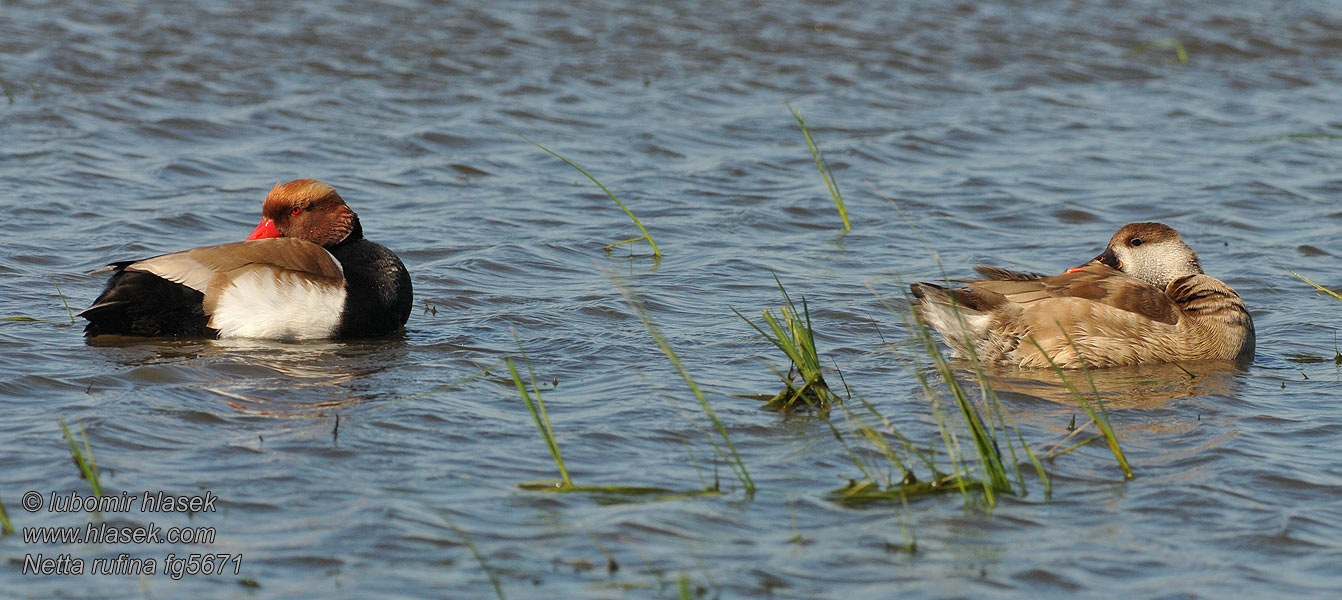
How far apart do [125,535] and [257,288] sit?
2.47 m

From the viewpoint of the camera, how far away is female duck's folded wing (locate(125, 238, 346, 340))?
6.47 meters

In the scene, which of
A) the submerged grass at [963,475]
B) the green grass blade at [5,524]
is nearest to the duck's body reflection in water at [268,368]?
the green grass blade at [5,524]

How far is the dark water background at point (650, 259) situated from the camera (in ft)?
13.9

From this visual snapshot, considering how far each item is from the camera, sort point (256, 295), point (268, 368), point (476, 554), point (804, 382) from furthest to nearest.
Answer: point (256, 295) < point (268, 368) < point (804, 382) < point (476, 554)

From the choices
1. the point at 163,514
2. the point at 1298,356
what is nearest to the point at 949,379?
the point at 163,514

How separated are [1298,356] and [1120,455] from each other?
7.95 ft

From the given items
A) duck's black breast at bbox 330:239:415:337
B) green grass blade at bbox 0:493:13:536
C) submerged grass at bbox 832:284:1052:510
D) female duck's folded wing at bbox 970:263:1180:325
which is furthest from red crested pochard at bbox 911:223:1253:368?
green grass blade at bbox 0:493:13:536

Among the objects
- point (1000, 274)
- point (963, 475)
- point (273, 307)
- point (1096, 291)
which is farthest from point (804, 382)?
point (273, 307)

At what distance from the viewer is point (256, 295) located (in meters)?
6.48

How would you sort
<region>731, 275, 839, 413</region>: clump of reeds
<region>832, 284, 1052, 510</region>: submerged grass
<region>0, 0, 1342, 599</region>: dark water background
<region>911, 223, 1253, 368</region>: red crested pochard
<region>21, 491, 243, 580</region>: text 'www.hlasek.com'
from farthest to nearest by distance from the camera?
<region>911, 223, 1253, 368</region>: red crested pochard < <region>731, 275, 839, 413</region>: clump of reeds < <region>832, 284, 1052, 510</region>: submerged grass < <region>0, 0, 1342, 599</region>: dark water background < <region>21, 491, 243, 580</region>: text 'www.hlasek.com'

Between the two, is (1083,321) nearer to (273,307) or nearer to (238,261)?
(273,307)

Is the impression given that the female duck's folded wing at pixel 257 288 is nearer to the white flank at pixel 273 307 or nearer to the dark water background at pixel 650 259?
the white flank at pixel 273 307

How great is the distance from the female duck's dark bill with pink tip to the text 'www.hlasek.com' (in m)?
2.09

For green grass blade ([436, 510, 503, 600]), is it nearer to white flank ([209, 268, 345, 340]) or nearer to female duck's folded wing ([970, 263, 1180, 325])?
white flank ([209, 268, 345, 340])
